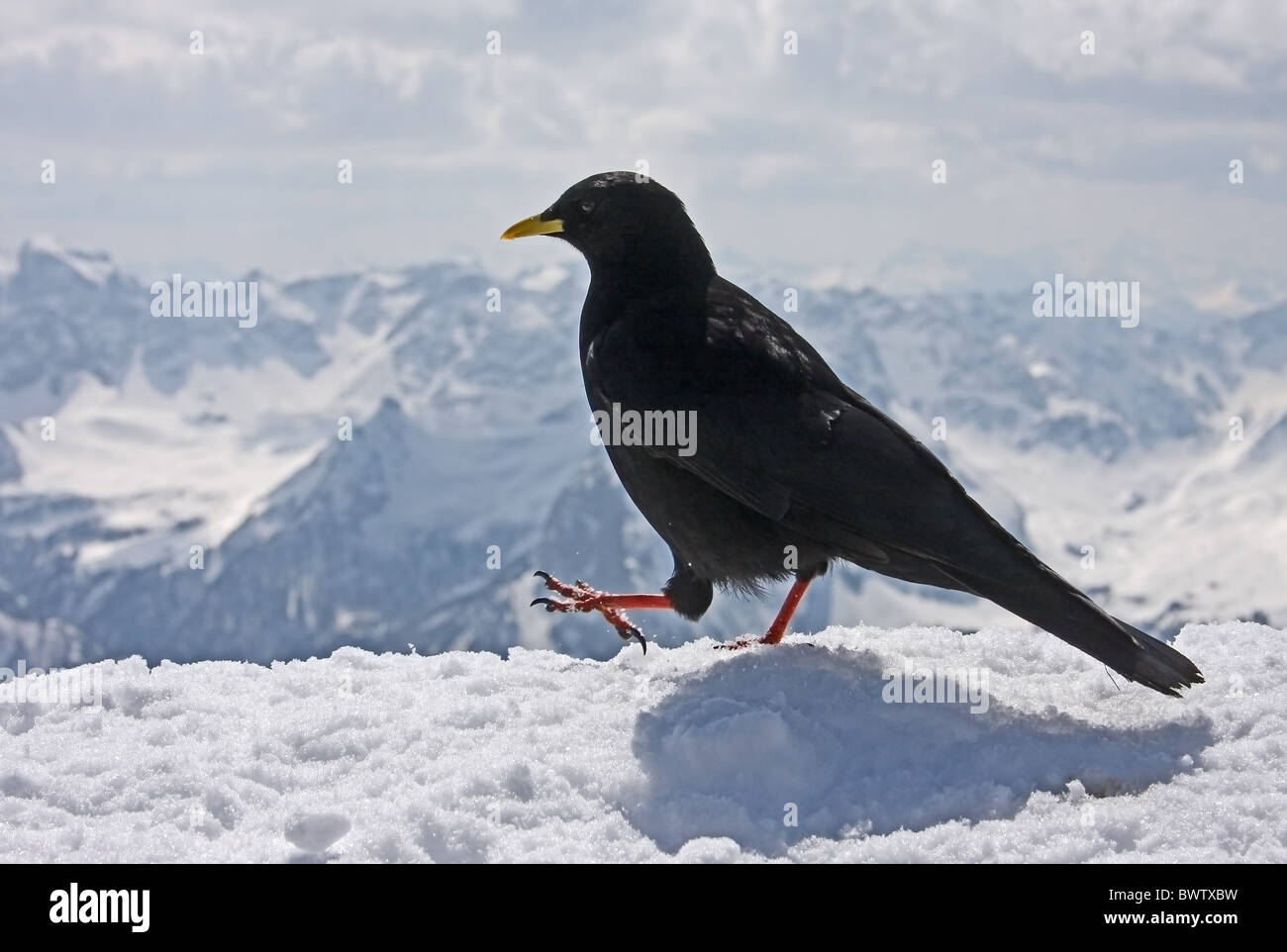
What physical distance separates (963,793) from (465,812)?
6.98ft

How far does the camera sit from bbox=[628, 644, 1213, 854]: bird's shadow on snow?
5.39 meters

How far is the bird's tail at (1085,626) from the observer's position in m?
5.95

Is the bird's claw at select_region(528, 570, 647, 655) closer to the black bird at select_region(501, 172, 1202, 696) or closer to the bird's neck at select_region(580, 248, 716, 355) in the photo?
the black bird at select_region(501, 172, 1202, 696)

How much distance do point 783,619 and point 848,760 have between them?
164 centimetres

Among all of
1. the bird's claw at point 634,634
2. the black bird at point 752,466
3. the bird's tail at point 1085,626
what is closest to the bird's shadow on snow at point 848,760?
the bird's tail at point 1085,626

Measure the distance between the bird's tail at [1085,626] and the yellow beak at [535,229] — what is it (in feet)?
11.5

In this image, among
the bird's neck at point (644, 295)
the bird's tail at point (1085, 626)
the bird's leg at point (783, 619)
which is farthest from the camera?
the bird's neck at point (644, 295)

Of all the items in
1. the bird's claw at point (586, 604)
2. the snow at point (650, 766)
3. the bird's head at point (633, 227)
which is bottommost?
the snow at point (650, 766)

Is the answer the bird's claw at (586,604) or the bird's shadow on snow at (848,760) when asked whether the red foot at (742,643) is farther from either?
the bird's shadow on snow at (848,760)

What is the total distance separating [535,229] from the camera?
320 inches

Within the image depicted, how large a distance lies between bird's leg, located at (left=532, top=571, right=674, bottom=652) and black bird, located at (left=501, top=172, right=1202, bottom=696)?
0.01 m

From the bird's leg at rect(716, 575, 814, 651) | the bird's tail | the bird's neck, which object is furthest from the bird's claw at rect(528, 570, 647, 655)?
the bird's tail
